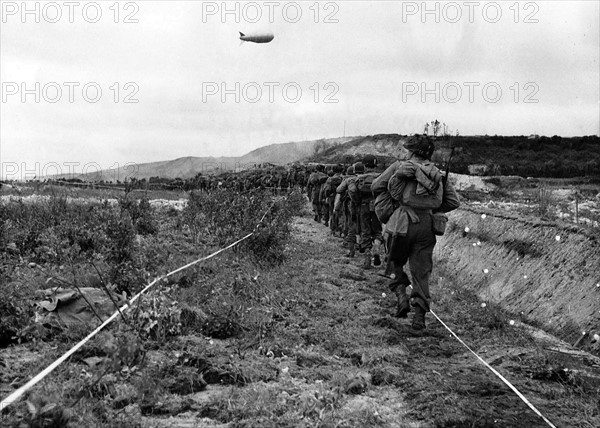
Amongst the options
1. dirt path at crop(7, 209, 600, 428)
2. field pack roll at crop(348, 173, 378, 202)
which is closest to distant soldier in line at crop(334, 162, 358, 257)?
field pack roll at crop(348, 173, 378, 202)

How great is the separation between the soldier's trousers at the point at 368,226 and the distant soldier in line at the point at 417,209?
6.18 metres

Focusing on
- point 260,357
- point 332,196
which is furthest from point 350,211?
point 260,357

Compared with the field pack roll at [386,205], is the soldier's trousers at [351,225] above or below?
below

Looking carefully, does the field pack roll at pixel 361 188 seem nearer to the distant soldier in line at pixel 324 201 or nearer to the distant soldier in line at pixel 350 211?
the distant soldier in line at pixel 350 211

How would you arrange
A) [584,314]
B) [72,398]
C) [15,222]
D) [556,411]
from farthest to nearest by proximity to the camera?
[15,222] → [584,314] → [556,411] → [72,398]

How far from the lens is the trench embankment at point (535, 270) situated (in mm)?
8977

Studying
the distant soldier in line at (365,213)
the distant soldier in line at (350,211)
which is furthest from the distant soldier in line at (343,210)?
the distant soldier in line at (365,213)

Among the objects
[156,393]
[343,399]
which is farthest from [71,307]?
[343,399]

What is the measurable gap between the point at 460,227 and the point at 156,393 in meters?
13.2

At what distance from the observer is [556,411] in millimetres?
5371

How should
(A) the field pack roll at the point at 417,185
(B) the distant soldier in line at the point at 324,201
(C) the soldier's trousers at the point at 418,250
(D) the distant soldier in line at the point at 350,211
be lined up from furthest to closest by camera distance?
(B) the distant soldier in line at the point at 324,201
(D) the distant soldier in line at the point at 350,211
(C) the soldier's trousers at the point at 418,250
(A) the field pack roll at the point at 417,185

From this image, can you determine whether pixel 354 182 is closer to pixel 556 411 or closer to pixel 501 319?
pixel 501 319

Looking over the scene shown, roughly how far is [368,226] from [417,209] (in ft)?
21.6

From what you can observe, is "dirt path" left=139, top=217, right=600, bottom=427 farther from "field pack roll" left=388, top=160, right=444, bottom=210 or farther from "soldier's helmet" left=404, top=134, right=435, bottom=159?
"soldier's helmet" left=404, top=134, right=435, bottom=159
